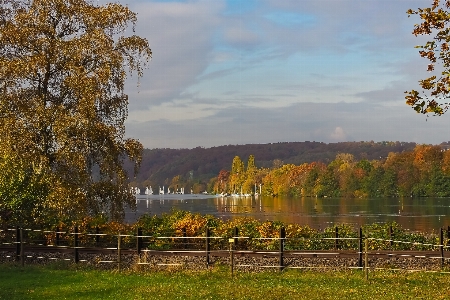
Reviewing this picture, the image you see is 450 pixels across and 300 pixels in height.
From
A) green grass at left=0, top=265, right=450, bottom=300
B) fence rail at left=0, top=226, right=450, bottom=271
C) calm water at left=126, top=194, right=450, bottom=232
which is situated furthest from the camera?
calm water at left=126, top=194, right=450, bottom=232

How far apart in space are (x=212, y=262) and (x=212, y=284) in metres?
5.63

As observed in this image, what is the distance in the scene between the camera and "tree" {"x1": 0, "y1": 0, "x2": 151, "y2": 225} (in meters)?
26.3

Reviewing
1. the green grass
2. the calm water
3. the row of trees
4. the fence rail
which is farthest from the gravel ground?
the row of trees

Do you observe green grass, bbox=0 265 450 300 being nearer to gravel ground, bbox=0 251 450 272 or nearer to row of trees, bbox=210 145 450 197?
gravel ground, bbox=0 251 450 272

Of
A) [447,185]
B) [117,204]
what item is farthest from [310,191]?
[117,204]

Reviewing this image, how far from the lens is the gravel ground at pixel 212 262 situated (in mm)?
21375

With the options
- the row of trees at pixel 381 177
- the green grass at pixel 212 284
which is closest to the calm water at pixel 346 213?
the green grass at pixel 212 284

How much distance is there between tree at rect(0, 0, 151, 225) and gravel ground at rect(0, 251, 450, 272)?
3228 mm

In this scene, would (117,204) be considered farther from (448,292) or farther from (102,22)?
(448,292)

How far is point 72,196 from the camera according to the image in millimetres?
26547

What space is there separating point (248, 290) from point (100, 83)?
14.9 metres

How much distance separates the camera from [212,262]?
23.0m

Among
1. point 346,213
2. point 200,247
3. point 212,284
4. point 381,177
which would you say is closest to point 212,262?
point 200,247

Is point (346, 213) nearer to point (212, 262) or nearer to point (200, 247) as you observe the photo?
point (200, 247)
